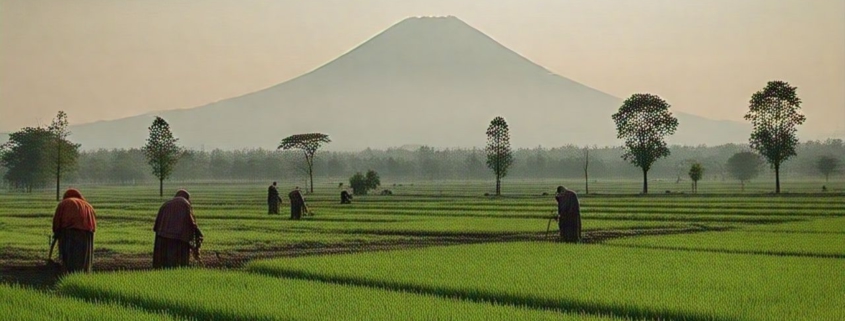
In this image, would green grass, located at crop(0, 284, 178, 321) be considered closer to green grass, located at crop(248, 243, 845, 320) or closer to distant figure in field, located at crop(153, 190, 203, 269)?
distant figure in field, located at crop(153, 190, 203, 269)

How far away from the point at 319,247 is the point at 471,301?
474 inches

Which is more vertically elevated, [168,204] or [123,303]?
[168,204]

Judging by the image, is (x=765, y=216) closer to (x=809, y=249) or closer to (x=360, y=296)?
(x=809, y=249)

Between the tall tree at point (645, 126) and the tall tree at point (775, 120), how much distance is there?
353 inches

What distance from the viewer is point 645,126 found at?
90.4 meters

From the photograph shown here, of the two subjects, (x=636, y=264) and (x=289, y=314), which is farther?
(x=636, y=264)

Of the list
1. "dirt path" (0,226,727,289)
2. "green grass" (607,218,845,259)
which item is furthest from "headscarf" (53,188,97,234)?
"green grass" (607,218,845,259)

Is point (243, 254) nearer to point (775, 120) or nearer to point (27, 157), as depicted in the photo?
point (775, 120)

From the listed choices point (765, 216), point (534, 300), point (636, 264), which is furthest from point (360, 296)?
point (765, 216)

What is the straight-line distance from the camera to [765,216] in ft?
137

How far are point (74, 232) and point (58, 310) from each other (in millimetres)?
5289

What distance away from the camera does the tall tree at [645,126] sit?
89.6 m

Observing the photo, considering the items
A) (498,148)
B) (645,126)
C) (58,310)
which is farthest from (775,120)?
(58,310)

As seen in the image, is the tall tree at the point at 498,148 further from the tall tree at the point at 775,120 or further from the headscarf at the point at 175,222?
the headscarf at the point at 175,222
